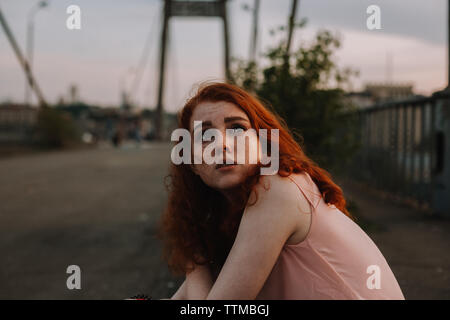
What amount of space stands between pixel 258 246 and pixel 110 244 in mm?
3471

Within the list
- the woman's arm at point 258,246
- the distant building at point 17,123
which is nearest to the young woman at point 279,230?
the woman's arm at point 258,246

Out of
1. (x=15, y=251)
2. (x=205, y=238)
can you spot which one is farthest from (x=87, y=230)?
(x=205, y=238)

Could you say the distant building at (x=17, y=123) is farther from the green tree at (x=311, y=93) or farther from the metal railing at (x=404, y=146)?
the green tree at (x=311, y=93)

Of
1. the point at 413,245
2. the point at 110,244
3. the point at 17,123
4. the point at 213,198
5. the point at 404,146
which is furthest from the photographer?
the point at 17,123

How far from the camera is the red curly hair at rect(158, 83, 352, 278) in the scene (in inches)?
47.9

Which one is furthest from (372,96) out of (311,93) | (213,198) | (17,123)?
(213,198)

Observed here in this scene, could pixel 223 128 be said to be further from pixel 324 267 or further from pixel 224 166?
pixel 324 267

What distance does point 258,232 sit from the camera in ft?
3.44

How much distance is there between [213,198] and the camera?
1.44 metres

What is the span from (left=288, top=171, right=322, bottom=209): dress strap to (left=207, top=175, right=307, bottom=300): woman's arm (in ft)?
0.22

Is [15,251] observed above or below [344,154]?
below

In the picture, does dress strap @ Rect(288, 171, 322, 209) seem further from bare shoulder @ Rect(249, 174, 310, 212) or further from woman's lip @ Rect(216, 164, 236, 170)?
woman's lip @ Rect(216, 164, 236, 170)

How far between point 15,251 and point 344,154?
3.11 meters
